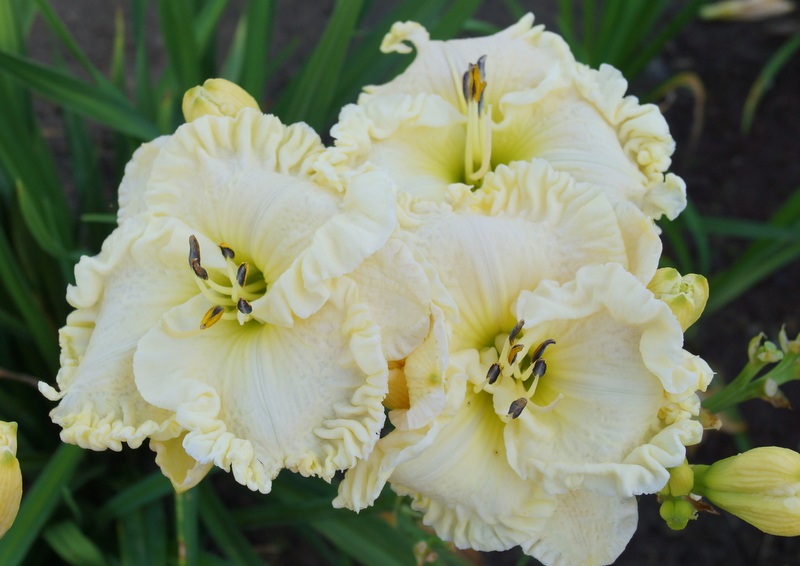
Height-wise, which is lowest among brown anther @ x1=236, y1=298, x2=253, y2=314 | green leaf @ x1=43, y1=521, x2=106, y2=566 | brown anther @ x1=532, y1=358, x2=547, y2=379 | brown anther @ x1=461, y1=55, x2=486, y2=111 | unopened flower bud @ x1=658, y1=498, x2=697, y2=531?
green leaf @ x1=43, y1=521, x2=106, y2=566

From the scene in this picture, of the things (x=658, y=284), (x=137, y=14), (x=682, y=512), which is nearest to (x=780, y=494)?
(x=682, y=512)

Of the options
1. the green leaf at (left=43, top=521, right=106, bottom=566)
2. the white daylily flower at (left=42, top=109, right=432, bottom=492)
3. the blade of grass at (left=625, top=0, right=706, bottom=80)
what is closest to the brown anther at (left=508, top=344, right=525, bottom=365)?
the white daylily flower at (left=42, top=109, right=432, bottom=492)

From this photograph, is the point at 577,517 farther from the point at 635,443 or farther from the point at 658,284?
the point at 658,284

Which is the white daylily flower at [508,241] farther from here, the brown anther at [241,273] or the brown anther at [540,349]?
the brown anther at [241,273]

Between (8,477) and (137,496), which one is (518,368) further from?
(137,496)

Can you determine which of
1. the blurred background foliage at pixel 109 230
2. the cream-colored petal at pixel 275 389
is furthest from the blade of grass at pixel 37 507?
the cream-colored petal at pixel 275 389

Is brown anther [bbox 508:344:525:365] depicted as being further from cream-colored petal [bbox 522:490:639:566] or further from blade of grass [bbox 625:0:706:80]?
blade of grass [bbox 625:0:706:80]
